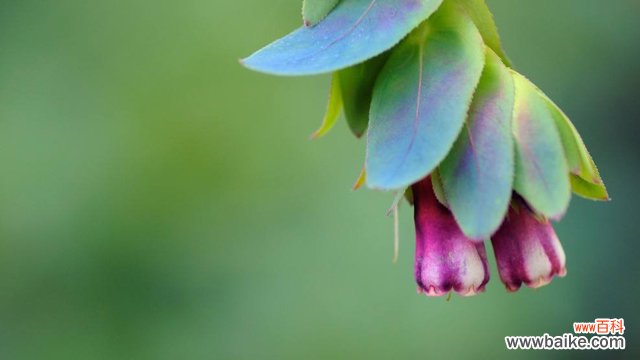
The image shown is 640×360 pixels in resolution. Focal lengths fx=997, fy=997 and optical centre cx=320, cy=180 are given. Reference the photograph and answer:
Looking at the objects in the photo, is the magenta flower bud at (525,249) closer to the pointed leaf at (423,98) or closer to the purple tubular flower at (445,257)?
the purple tubular flower at (445,257)

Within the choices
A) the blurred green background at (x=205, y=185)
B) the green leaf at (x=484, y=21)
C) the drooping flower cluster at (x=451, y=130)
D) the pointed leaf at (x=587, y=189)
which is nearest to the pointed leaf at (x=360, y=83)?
the drooping flower cluster at (x=451, y=130)

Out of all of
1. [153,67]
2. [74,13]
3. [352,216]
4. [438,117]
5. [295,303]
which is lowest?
[295,303]

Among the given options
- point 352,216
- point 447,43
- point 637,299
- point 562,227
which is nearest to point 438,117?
point 447,43

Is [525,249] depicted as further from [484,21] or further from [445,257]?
[484,21]

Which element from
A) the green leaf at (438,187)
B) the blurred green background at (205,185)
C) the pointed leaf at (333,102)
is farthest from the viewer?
the blurred green background at (205,185)

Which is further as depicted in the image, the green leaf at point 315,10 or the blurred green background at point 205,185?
the blurred green background at point 205,185

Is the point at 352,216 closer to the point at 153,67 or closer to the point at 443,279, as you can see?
the point at 153,67

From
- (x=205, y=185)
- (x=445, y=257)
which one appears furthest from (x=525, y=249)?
(x=205, y=185)

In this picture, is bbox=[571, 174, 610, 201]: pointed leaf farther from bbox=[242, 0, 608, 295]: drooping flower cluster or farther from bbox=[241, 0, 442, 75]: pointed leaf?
bbox=[241, 0, 442, 75]: pointed leaf
